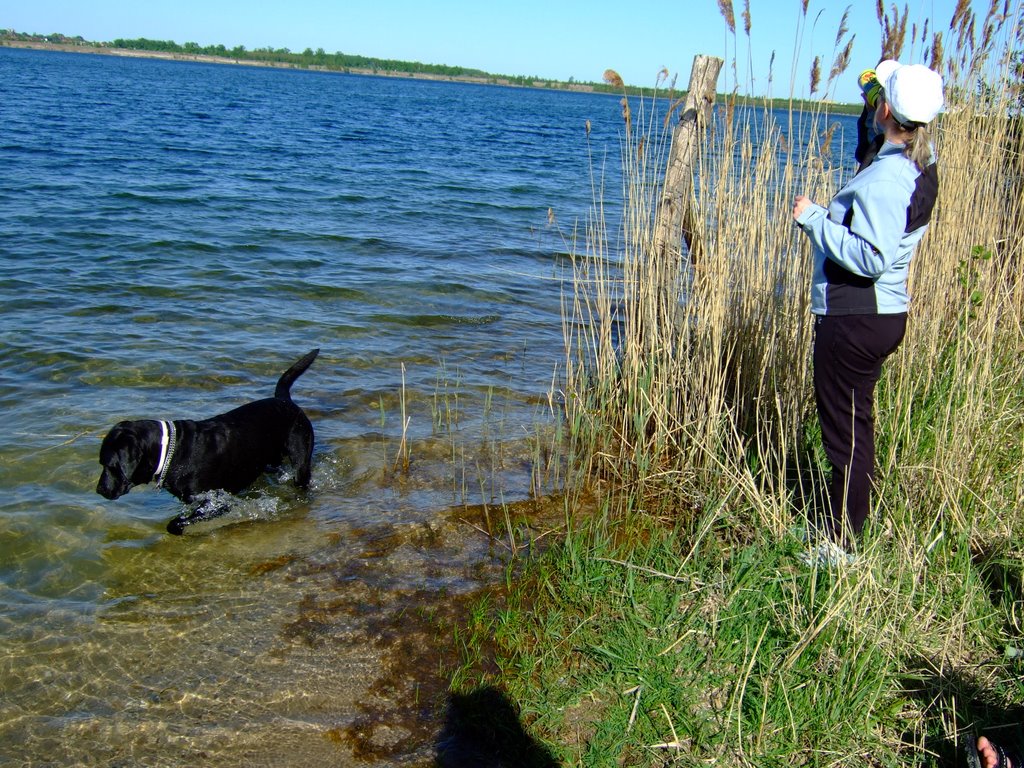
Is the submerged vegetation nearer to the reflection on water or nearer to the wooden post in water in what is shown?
the wooden post in water

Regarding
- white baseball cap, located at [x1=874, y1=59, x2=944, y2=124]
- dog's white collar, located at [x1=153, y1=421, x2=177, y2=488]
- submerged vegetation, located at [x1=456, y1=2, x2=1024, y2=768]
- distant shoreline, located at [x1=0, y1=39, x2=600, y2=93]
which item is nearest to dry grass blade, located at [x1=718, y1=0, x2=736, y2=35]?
submerged vegetation, located at [x1=456, y1=2, x2=1024, y2=768]

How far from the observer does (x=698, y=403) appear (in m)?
4.05

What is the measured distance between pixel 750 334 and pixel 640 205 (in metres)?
0.92

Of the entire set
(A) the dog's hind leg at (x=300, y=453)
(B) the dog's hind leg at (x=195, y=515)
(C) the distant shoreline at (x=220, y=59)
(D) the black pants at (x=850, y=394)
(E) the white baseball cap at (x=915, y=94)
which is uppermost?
(C) the distant shoreline at (x=220, y=59)

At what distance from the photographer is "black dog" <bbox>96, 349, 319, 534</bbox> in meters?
3.96

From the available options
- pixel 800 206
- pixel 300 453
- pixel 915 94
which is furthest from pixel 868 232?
pixel 300 453

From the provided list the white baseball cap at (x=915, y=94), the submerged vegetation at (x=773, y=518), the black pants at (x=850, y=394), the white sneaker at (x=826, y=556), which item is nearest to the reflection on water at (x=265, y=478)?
the submerged vegetation at (x=773, y=518)

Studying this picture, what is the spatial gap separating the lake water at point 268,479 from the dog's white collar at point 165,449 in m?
0.32

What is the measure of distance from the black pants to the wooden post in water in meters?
1.43

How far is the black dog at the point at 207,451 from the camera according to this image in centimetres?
396

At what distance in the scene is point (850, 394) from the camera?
3.11m

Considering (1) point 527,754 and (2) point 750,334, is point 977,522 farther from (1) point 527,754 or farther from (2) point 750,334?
(1) point 527,754

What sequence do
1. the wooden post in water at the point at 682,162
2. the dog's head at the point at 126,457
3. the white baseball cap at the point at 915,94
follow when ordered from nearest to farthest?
the white baseball cap at the point at 915,94 → the dog's head at the point at 126,457 → the wooden post in water at the point at 682,162

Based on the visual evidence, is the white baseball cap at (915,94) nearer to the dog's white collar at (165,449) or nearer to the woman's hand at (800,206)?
the woman's hand at (800,206)
